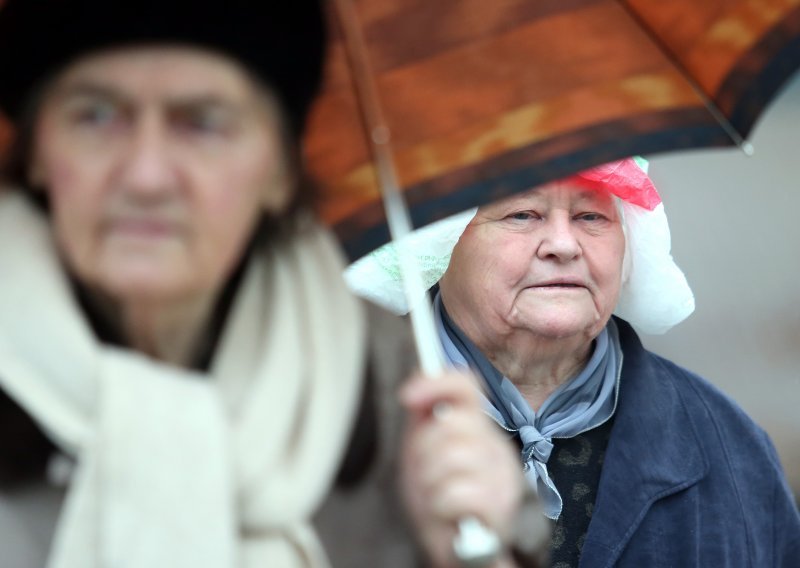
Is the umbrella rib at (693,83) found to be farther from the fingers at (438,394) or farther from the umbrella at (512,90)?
the fingers at (438,394)

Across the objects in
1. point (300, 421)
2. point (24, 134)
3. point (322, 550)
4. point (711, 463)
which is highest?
point (24, 134)

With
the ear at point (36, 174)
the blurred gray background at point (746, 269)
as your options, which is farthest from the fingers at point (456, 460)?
the blurred gray background at point (746, 269)

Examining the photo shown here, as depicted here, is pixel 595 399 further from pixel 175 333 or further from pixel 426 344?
pixel 175 333

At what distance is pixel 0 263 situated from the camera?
5.07ft

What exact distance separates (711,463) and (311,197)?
1598 millimetres

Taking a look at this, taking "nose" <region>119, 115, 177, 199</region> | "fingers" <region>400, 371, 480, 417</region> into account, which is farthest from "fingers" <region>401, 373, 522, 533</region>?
"nose" <region>119, 115, 177, 199</region>

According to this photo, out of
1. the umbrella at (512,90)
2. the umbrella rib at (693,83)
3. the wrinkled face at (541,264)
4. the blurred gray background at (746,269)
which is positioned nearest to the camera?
the umbrella at (512,90)

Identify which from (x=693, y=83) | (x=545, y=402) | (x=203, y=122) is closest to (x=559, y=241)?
(x=545, y=402)

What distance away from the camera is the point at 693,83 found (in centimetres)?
211

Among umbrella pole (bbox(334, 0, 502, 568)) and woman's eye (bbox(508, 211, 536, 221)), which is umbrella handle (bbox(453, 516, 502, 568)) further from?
woman's eye (bbox(508, 211, 536, 221))

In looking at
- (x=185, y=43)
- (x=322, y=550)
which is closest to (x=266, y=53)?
(x=185, y=43)

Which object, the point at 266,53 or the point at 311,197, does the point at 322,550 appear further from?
the point at 266,53

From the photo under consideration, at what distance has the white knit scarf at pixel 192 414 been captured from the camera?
1460 mm

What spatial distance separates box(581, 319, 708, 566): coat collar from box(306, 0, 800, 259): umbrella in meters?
1.06
